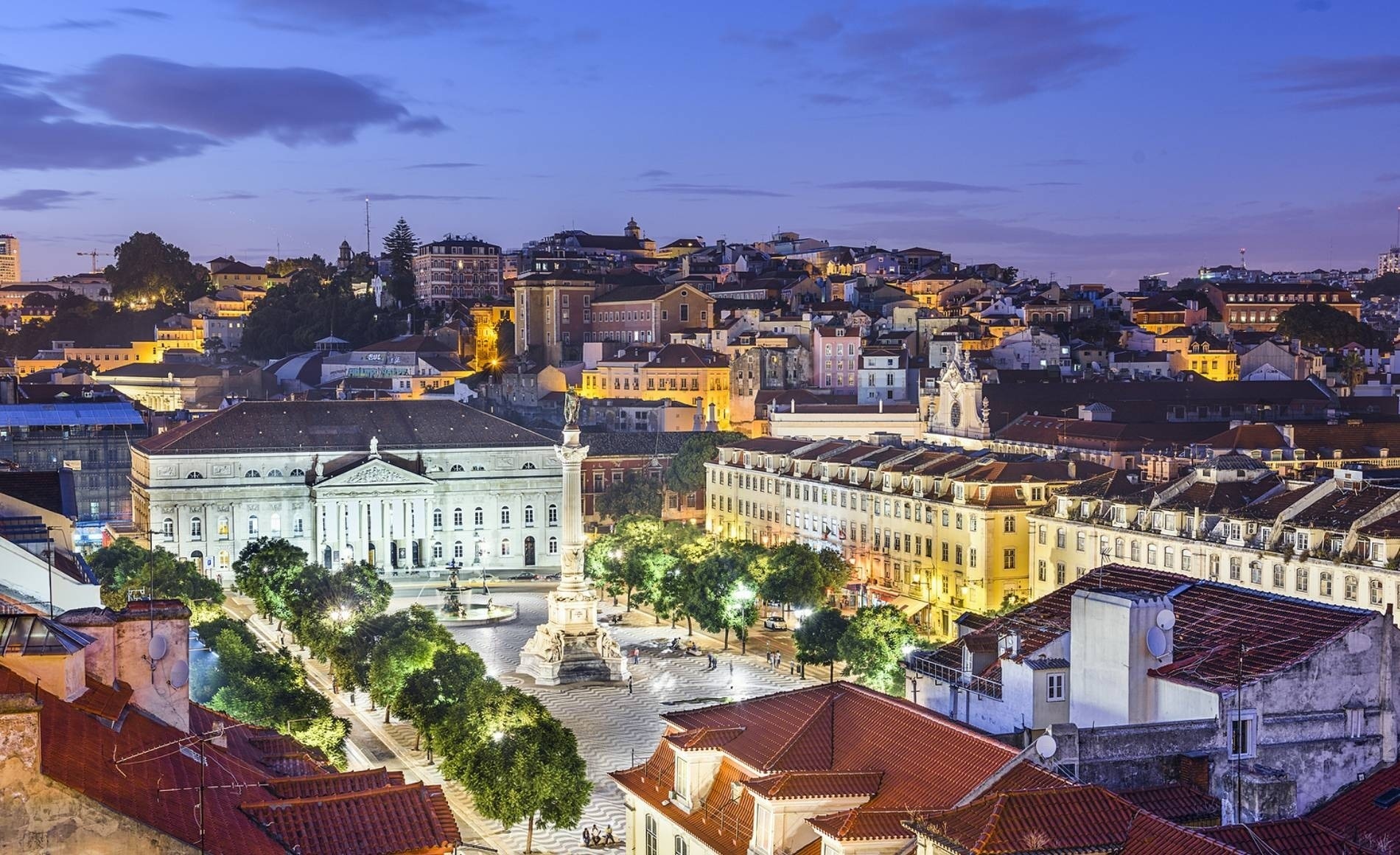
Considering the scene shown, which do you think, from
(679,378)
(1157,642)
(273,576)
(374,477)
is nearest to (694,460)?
(374,477)

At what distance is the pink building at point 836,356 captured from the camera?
14375 centimetres

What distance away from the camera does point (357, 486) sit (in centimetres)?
10412

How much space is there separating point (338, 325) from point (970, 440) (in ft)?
286

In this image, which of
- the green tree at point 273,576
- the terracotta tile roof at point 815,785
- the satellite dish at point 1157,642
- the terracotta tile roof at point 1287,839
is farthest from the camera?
the green tree at point 273,576

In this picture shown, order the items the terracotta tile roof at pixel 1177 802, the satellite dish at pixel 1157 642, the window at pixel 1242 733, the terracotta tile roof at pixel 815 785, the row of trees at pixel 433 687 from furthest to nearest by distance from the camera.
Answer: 1. the row of trees at pixel 433 687
2. the satellite dish at pixel 1157 642
3. the window at pixel 1242 733
4. the terracotta tile roof at pixel 815 785
5. the terracotta tile roof at pixel 1177 802

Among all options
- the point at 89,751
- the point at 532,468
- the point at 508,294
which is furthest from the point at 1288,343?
the point at 89,751

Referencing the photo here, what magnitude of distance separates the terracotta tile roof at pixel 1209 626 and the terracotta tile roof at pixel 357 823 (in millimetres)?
14134

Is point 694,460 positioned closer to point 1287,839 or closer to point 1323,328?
point 1323,328

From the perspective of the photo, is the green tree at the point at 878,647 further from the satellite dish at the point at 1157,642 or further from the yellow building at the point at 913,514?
the satellite dish at the point at 1157,642

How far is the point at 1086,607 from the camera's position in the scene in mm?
30672

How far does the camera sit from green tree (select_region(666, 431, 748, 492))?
4368 inches

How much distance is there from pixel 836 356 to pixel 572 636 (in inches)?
3078

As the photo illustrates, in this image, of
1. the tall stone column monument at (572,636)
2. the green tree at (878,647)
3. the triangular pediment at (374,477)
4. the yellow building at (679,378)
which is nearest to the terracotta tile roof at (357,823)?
the green tree at (878,647)

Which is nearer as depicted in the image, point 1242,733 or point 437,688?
point 1242,733
